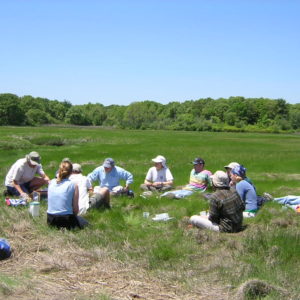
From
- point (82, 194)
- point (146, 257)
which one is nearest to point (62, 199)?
point (82, 194)

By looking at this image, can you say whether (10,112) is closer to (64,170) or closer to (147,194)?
(147,194)

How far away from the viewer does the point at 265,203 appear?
9.62 metres

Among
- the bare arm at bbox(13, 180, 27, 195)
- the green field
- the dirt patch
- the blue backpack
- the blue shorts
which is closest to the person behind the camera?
the dirt patch

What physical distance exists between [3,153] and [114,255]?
21302 mm

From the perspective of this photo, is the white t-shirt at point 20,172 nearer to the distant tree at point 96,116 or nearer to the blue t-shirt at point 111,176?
the blue t-shirt at point 111,176

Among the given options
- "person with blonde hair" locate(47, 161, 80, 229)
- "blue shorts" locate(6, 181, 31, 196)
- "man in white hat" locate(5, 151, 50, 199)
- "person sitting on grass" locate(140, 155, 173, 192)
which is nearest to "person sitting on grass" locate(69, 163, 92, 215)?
"person with blonde hair" locate(47, 161, 80, 229)

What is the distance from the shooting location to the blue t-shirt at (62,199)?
7.22 m

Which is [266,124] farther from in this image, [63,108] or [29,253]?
[29,253]

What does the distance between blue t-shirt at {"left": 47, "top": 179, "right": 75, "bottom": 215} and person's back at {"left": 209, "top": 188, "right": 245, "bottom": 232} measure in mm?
2354

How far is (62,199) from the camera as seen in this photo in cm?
720

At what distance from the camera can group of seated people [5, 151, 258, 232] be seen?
23.7 ft

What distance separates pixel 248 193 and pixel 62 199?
3793mm

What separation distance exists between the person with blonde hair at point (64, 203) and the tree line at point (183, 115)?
94.5 m

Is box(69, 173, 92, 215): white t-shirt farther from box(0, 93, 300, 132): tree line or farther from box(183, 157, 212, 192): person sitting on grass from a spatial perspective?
box(0, 93, 300, 132): tree line
